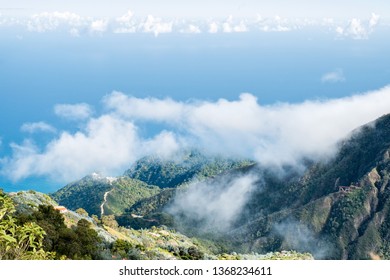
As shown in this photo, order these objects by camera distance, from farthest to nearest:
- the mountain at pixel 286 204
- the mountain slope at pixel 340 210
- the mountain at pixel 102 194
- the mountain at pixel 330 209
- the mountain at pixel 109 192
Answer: the mountain at pixel 109 192 → the mountain at pixel 102 194 → the mountain at pixel 286 204 → the mountain at pixel 330 209 → the mountain slope at pixel 340 210

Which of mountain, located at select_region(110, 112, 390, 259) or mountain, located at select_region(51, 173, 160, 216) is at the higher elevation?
mountain, located at select_region(51, 173, 160, 216)

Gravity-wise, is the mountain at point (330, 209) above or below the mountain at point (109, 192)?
below

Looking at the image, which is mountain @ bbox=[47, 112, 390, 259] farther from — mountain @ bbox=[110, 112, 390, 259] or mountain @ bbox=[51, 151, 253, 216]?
mountain @ bbox=[51, 151, 253, 216]

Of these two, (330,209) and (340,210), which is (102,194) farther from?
(340,210)

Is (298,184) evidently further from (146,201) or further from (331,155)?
(146,201)

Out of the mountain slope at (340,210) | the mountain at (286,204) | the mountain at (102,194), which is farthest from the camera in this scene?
the mountain at (102,194)

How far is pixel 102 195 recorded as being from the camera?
432 ft

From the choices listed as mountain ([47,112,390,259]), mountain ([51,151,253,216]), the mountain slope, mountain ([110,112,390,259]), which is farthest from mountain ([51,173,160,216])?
the mountain slope

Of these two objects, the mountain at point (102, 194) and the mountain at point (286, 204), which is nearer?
the mountain at point (286, 204)

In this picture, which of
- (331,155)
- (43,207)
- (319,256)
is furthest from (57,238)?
(331,155)

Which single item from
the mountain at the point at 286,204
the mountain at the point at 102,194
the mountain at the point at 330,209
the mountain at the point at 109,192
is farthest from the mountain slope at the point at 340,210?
the mountain at the point at 109,192

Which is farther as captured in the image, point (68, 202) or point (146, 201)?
point (68, 202)

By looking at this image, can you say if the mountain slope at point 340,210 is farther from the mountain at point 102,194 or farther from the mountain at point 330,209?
the mountain at point 102,194

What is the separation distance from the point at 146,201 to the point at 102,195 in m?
12.2
